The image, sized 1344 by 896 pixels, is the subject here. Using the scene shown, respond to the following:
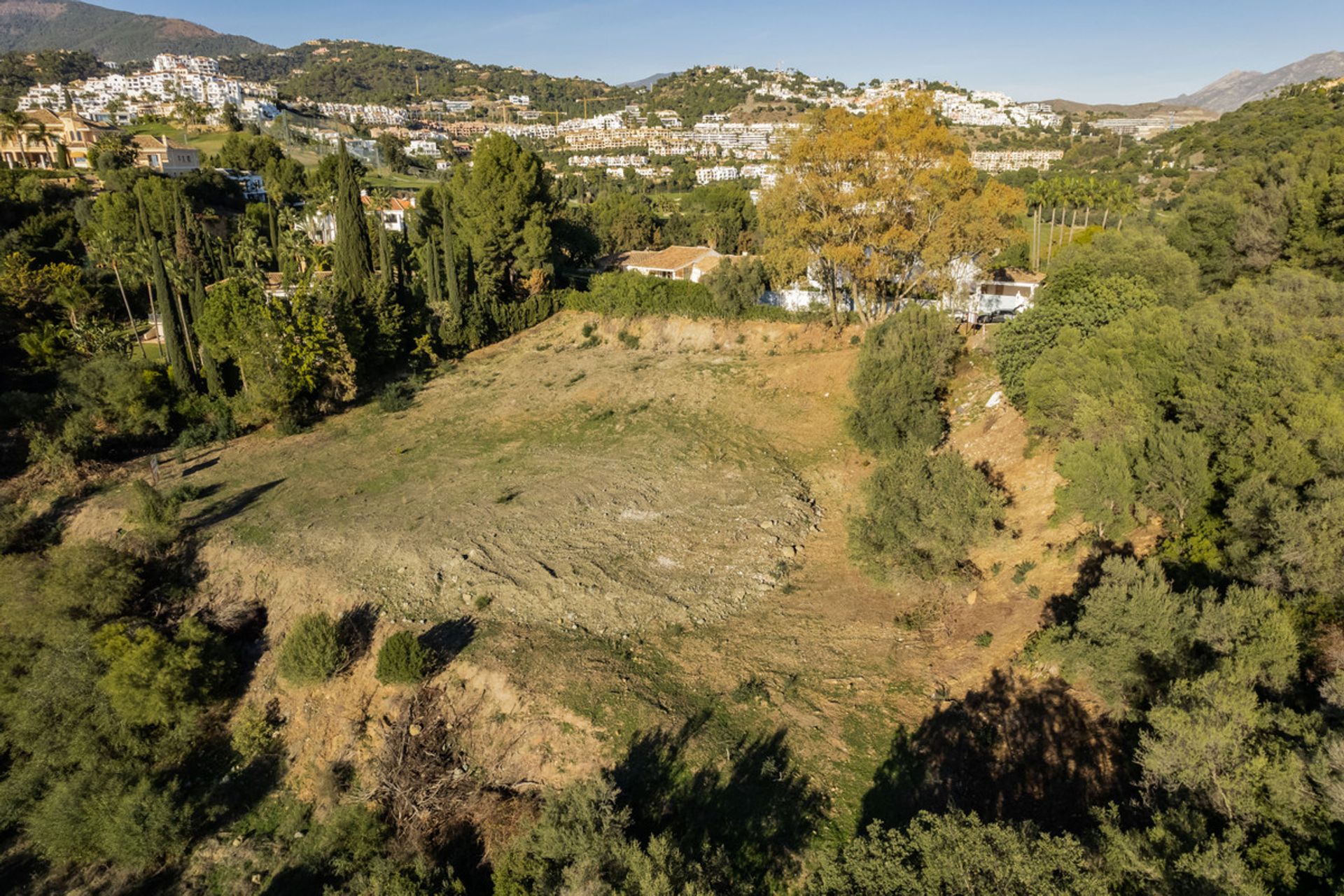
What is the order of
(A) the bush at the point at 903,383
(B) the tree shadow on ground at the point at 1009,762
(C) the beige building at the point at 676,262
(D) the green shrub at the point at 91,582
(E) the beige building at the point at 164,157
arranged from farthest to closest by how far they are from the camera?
1. (E) the beige building at the point at 164,157
2. (C) the beige building at the point at 676,262
3. (A) the bush at the point at 903,383
4. (D) the green shrub at the point at 91,582
5. (B) the tree shadow on ground at the point at 1009,762

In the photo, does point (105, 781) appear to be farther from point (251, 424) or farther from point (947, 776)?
point (251, 424)

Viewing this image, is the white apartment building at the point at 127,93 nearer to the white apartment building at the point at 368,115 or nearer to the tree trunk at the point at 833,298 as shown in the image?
the white apartment building at the point at 368,115

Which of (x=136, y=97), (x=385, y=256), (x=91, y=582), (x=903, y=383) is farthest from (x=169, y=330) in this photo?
(x=136, y=97)

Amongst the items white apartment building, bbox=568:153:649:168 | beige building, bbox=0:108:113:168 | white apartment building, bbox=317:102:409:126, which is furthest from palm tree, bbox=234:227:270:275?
white apartment building, bbox=317:102:409:126

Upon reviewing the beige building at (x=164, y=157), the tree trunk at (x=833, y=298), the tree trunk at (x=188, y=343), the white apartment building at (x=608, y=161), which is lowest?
the tree trunk at (x=188, y=343)

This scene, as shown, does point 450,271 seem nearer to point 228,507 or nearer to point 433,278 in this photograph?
point 433,278

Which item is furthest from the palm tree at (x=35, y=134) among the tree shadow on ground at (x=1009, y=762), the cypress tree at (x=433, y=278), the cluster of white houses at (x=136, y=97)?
the tree shadow on ground at (x=1009, y=762)

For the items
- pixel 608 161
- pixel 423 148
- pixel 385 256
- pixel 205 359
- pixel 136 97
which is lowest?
pixel 205 359

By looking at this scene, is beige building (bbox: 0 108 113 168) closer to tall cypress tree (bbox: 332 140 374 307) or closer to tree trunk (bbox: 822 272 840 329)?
tall cypress tree (bbox: 332 140 374 307)
